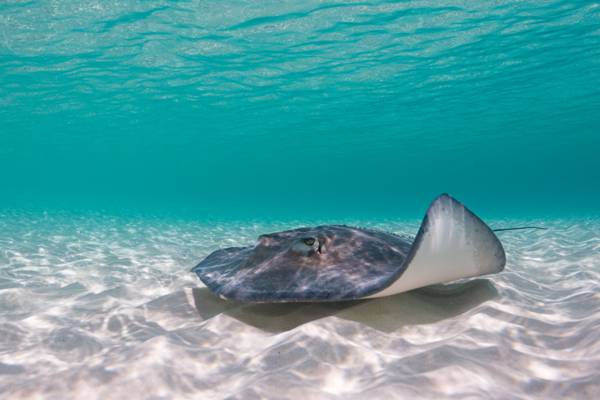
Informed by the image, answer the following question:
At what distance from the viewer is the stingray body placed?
2.58m

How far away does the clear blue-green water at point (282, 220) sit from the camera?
235 cm

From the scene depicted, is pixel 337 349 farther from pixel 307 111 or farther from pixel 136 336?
pixel 307 111

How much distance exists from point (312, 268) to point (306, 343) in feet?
2.14

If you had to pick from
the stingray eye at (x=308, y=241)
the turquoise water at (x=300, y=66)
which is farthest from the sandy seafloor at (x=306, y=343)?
the turquoise water at (x=300, y=66)

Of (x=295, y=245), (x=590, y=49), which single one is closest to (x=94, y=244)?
(x=295, y=245)

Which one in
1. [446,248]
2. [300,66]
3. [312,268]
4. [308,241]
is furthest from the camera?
[300,66]

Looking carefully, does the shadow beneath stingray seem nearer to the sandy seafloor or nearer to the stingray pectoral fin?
the sandy seafloor

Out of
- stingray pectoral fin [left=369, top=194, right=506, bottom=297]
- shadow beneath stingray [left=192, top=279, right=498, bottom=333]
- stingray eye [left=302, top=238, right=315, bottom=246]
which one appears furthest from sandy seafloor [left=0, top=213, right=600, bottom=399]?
stingray eye [left=302, top=238, right=315, bottom=246]

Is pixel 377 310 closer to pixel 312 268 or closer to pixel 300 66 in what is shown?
pixel 312 268

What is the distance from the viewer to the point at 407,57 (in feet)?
64.4

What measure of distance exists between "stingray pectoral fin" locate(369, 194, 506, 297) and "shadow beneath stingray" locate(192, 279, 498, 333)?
44 centimetres

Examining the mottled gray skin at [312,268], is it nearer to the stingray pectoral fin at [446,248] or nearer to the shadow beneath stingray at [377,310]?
the stingray pectoral fin at [446,248]

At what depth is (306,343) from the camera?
268 cm

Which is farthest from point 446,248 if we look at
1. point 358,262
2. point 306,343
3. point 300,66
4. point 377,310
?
point 300,66
